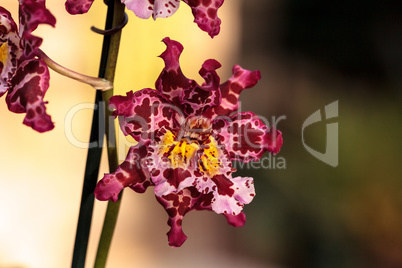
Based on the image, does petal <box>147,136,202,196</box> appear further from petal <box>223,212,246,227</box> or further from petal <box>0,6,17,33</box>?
petal <box>0,6,17,33</box>

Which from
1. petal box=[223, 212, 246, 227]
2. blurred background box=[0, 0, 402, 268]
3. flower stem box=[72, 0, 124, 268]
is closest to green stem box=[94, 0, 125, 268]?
flower stem box=[72, 0, 124, 268]

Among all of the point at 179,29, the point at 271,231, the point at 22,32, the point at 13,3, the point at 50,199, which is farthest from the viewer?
the point at 271,231

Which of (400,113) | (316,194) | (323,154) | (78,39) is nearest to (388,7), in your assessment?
(400,113)

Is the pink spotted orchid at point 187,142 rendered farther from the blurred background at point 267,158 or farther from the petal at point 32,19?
the blurred background at point 267,158

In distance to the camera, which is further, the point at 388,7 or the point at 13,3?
the point at 388,7

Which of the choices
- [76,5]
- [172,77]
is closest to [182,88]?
[172,77]

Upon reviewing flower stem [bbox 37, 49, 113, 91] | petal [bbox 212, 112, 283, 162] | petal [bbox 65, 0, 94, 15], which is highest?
petal [bbox 65, 0, 94, 15]

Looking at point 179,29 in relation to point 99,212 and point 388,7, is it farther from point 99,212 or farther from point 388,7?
point 388,7
